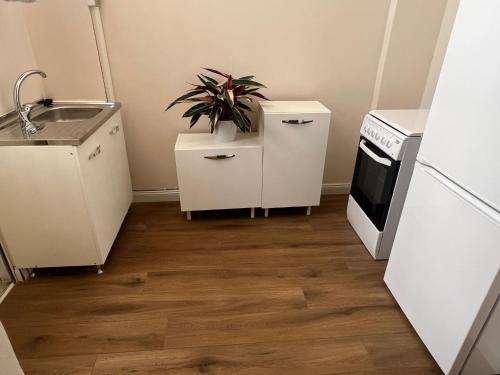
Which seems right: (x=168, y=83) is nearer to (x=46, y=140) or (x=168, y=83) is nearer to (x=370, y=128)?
(x=46, y=140)

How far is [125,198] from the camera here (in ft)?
7.77

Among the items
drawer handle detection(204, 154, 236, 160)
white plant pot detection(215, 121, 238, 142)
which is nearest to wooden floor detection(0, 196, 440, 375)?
drawer handle detection(204, 154, 236, 160)

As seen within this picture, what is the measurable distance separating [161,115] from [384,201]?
5.53ft

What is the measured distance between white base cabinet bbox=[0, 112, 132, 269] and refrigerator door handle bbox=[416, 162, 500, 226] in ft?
5.41

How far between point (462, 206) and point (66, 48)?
2.44 metres

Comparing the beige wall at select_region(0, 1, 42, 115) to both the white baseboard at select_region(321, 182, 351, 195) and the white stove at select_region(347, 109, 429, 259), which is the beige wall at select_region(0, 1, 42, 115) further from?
the white baseboard at select_region(321, 182, 351, 195)

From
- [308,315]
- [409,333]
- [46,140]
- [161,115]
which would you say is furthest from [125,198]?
[409,333]

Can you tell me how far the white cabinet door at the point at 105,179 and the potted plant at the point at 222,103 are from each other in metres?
0.45

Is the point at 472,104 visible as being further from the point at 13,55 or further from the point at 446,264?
the point at 13,55

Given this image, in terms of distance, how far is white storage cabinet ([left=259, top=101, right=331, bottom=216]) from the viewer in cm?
222

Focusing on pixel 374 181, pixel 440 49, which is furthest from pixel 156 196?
pixel 440 49

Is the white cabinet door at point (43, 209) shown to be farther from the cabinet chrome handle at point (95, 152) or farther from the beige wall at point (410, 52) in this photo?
the beige wall at point (410, 52)

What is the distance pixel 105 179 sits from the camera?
1977mm

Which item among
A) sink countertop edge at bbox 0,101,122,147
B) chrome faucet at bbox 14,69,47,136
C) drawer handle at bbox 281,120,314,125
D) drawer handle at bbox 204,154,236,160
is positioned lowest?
drawer handle at bbox 204,154,236,160
